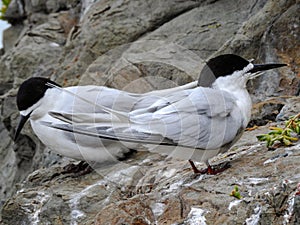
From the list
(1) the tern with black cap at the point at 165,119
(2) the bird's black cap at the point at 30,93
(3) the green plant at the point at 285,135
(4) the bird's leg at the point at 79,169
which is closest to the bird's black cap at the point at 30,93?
(2) the bird's black cap at the point at 30,93

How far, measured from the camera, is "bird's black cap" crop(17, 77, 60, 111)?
20.8 feet

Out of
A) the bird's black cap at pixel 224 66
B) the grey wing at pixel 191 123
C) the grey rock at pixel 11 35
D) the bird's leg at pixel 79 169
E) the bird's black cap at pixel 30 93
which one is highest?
the bird's black cap at pixel 224 66

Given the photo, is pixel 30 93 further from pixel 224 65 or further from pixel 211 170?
pixel 211 170

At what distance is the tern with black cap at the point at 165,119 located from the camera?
4.70 meters

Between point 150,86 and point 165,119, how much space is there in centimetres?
267

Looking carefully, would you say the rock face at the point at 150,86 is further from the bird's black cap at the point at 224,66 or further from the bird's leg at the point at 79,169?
the bird's black cap at the point at 224,66

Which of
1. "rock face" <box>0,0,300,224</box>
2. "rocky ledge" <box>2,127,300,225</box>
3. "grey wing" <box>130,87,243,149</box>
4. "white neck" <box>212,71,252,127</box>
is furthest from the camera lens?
"white neck" <box>212,71,252,127</box>

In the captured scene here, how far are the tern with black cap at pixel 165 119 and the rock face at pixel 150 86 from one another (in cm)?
22

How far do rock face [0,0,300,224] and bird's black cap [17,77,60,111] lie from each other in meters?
0.68

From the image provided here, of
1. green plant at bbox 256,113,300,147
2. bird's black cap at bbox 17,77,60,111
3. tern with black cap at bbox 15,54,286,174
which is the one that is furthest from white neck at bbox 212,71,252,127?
bird's black cap at bbox 17,77,60,111

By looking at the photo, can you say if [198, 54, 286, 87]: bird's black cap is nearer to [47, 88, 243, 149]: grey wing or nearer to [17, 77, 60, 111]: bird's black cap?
[47, 88, 243, 149]: grey wing

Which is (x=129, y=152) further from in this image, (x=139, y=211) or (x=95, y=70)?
(x=95, y=70)

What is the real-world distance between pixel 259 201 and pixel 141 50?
4820 millimetres

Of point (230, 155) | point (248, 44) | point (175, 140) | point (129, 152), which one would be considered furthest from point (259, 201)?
point (248, 44)
